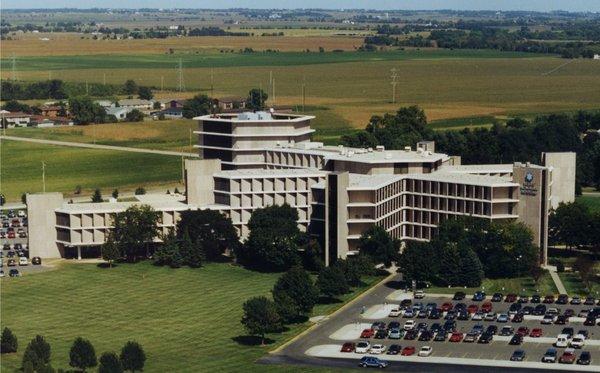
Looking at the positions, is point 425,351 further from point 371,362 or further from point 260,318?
point 260,318

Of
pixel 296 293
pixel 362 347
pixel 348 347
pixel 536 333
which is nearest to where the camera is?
pixel 362 347

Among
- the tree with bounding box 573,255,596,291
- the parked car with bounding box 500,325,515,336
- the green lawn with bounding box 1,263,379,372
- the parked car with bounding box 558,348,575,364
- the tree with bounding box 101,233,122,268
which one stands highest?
the tree with bounding box 101,233,122,268

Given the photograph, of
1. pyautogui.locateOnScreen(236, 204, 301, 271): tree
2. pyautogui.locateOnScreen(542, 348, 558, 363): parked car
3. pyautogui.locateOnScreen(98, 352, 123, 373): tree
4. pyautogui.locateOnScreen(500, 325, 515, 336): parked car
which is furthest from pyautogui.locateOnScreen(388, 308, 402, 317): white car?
pyautogui.locateOnScreen(98, 352, 123, 373): tree

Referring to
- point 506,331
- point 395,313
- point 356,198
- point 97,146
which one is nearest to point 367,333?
point 395,313

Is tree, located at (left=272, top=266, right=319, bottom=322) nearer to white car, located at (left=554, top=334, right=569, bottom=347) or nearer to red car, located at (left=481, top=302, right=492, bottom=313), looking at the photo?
red car, located at (left=481, top=302, right=492, bottom=313)

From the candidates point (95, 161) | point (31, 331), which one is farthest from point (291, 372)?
point (95, 161)

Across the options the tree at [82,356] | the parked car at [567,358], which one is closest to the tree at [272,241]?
the parked car at [567,358]
